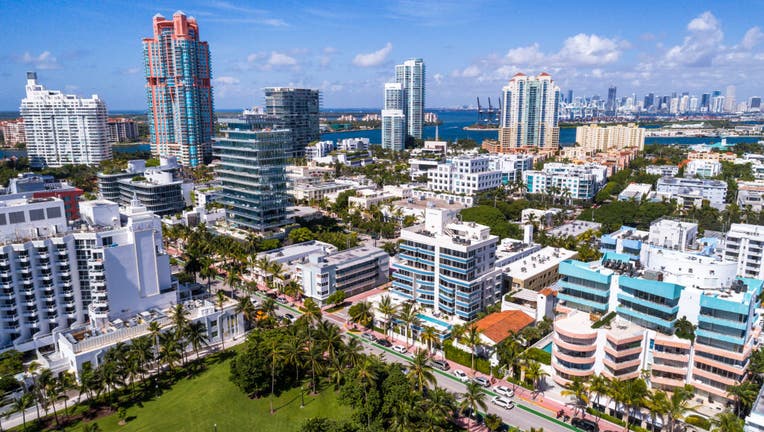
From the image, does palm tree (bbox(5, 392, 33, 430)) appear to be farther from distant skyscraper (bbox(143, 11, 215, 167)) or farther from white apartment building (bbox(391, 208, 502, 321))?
distant skyscraper (bbox(143, 11, 215, 167))

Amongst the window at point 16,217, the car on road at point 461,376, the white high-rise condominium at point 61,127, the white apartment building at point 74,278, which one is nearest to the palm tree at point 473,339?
the car on road at point 461,376

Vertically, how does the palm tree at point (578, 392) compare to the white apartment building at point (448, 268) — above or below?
below

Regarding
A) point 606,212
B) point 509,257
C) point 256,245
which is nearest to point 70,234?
point 256,245

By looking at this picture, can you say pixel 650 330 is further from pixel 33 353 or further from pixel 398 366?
pixel 33 353

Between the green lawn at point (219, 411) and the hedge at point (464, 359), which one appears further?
the hedge at point (464, 359)

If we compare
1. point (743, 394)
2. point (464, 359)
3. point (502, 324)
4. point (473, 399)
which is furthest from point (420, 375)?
point (743, 394)

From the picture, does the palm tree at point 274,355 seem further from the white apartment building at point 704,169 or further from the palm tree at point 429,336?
the white apartment building at point 704,169
